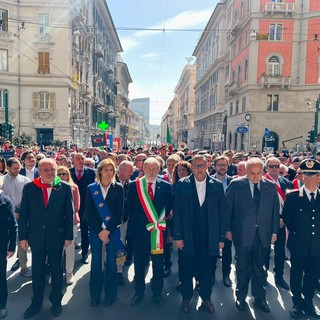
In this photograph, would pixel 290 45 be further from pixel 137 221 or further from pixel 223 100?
pixel 137 221

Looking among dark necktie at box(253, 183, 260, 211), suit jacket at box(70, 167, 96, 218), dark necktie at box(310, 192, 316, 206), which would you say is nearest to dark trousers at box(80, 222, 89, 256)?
suit jacket at box(70, 167, 96, 218)

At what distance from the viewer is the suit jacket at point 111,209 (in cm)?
418

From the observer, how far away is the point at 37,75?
28000 millimetres

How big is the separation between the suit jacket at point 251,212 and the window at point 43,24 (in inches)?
1133

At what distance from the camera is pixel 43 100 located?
92.8 ft

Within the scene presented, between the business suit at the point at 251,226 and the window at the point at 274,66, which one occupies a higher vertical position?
the window at the point at 274,66

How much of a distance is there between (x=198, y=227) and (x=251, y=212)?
0.74 metres

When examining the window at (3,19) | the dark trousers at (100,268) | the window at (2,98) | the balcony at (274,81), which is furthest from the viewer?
the balcony at (274,81)

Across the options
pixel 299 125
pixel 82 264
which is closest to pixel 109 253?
pixel 82 264

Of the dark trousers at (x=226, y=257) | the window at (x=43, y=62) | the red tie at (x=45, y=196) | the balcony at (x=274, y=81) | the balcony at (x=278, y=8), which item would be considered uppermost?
the balcony at (x=278, y=8)

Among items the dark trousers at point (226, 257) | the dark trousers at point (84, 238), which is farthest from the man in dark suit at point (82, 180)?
the dark trousers at point (226, 257)

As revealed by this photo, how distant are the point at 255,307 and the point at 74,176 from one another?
152 inches

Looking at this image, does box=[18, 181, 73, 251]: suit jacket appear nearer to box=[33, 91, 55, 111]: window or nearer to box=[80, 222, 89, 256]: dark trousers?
box=[80, 222, 89, 256]: dark trousers

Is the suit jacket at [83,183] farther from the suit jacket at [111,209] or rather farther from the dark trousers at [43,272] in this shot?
the dark trousers at [43,272]
